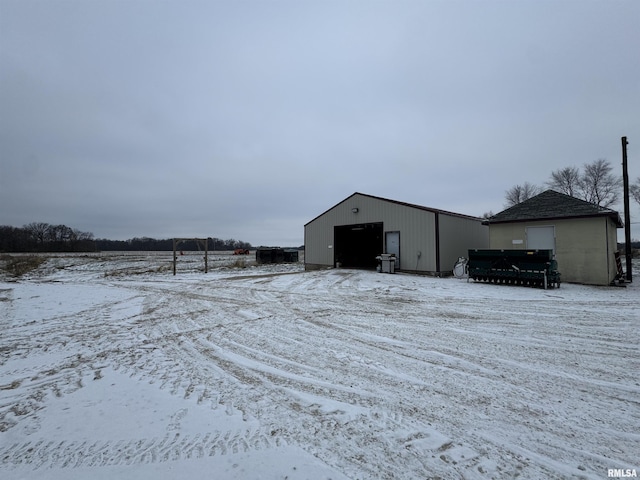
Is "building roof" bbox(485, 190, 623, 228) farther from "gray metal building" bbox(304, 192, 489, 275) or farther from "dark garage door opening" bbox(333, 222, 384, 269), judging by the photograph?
"dark garage door opening" bbox(333, 222, 384, 269)

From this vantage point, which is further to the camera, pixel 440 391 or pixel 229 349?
pixel 229 349

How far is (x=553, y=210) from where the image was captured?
1409 cm

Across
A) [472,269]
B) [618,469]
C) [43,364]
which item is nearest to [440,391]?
[618,469]

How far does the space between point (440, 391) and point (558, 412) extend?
42.8 inches

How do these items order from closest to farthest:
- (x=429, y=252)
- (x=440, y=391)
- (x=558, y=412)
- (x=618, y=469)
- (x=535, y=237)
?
(x=618, y=469), (x=558, y=412), (x=440, y=391), (x=535, y=237), (x=429, y=252)

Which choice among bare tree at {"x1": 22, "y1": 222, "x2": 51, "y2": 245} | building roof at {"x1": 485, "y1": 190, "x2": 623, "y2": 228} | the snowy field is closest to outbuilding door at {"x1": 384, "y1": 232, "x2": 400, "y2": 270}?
building roof at {"x1": 485, "y1": 190, "x2": 623, "y2": 228}

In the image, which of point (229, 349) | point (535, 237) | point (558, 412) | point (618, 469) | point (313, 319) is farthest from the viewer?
point (535, 237)

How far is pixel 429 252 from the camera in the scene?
53.3 ft

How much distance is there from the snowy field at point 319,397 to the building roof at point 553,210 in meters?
8.24

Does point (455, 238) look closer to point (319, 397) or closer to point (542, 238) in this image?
point (542, 238)

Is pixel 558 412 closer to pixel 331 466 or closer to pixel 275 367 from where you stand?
pixel 331 466

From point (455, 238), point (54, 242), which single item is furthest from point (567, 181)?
point (54, 242)
